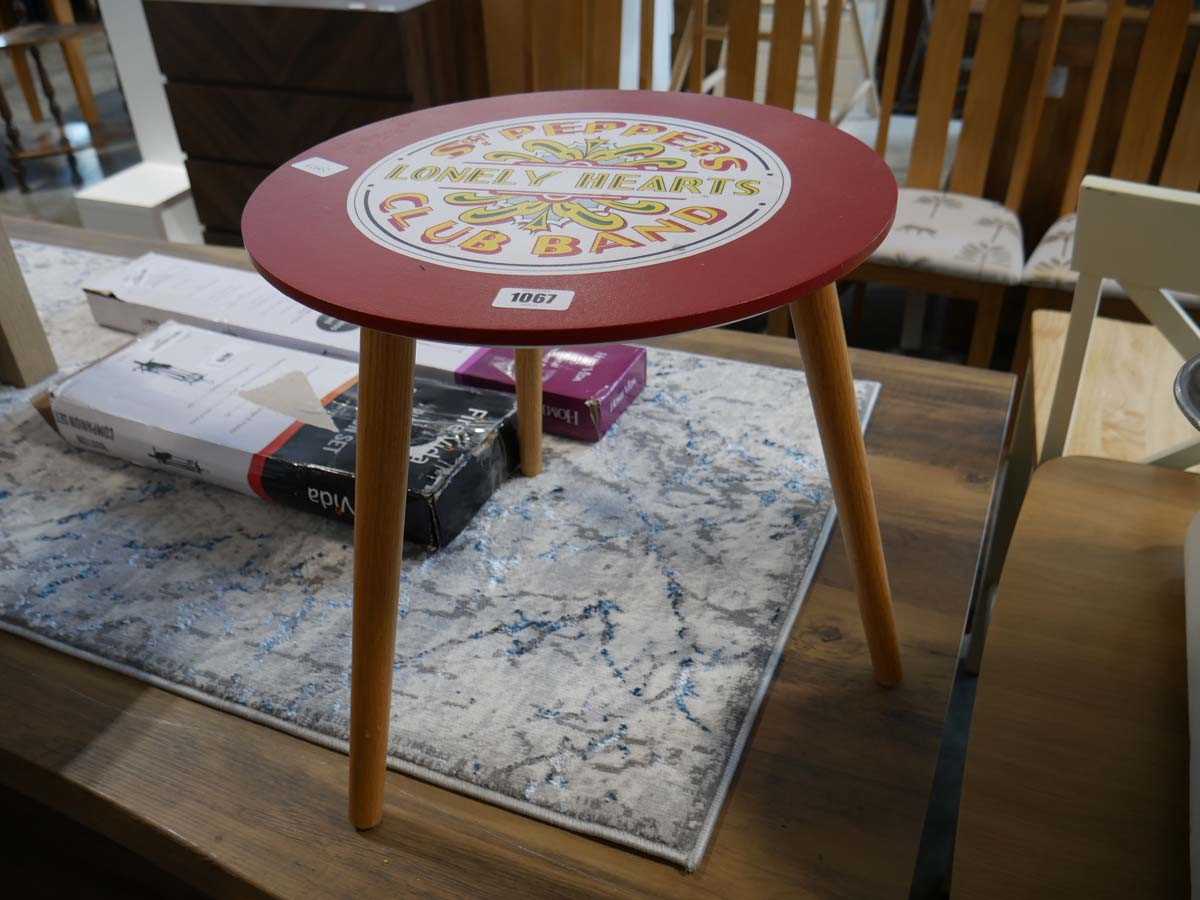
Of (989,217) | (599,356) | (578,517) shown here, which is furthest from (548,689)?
(989,217)

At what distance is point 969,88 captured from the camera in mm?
1745

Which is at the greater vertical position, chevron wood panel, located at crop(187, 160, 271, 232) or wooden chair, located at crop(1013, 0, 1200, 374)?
wooden chair, located at crop(1013, 0, 1200, 374)

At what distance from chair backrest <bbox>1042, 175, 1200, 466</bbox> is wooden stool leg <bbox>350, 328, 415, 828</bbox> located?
0.62m

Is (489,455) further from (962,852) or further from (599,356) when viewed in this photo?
(962,852)

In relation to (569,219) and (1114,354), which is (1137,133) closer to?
(1114,354)

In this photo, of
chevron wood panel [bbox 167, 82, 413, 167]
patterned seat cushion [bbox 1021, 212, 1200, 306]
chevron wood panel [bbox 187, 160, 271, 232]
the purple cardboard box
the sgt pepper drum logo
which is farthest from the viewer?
chevron wood panel [bbox 187, 160, 271, 232]

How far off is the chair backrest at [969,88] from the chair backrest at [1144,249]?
0.95m

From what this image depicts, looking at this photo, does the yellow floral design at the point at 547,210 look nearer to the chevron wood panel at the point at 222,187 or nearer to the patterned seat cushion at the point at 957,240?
the patterned seat cushion at the point at 957,240

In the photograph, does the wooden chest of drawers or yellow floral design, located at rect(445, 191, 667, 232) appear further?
the wooden chest of drawers

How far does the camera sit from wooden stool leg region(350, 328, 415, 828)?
0.62m

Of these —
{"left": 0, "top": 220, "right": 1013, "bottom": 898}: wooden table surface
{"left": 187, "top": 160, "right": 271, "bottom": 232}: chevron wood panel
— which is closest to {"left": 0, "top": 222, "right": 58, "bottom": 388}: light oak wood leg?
{"left": 0, "top": 220, "right": 1013, "bottom": 898}: wooden table surface

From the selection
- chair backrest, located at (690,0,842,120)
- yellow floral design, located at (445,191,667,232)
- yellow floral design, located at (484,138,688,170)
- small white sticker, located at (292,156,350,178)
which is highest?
small white sticker, located at (292,156,350,178)

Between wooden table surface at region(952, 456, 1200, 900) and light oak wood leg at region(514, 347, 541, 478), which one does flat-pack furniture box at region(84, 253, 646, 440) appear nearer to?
light oak wood leg at region(514, 347, 541, 478)

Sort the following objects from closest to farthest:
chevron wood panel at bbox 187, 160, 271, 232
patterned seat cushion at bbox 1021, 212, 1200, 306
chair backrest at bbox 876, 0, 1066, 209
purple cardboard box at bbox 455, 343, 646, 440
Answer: purple cardboard box at bbox 455, 343, 646, 440 < patterned seat cushion at bbox 1021, 212, 1200, 306 < chair backrest at bbox 876, 0, 1066, 209 < chevron wood panel at bbox 187, 160, 271, 232
